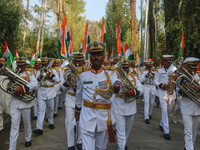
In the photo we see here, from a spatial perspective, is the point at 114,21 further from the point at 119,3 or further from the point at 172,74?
the point at 172,74

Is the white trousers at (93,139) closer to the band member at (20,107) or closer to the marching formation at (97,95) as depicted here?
the marching formation at (97,95)

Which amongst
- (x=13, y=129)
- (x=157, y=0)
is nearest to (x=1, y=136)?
(x=13, y=129)

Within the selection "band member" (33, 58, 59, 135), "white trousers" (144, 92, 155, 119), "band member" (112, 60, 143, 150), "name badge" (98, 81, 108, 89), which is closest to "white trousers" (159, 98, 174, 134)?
"white trousers" (144, 92, 155, 119)

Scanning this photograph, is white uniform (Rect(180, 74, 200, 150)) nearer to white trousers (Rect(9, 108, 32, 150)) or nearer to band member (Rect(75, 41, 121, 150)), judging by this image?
band member (Rect(75, 41, 121, 150))

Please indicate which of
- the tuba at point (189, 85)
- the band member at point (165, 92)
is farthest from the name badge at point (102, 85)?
the band member at point (165, 92)

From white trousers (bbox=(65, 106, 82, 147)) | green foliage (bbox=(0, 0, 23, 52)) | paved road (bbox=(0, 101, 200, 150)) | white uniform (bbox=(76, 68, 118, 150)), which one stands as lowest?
paved road (bbox=(0, 101, 200, 150))

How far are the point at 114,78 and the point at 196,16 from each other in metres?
8.07

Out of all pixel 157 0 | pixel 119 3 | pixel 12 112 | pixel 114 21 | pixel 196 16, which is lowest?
pixel 12 112

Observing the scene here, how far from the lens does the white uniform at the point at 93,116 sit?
3570 mm

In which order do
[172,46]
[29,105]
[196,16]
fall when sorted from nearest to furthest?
[29,105] < [196,16] < [172,46]

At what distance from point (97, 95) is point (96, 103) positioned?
0.42 feet

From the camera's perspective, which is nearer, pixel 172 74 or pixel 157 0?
pixel 172 74

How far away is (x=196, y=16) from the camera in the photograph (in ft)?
33.5

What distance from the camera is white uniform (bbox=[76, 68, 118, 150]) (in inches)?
141
